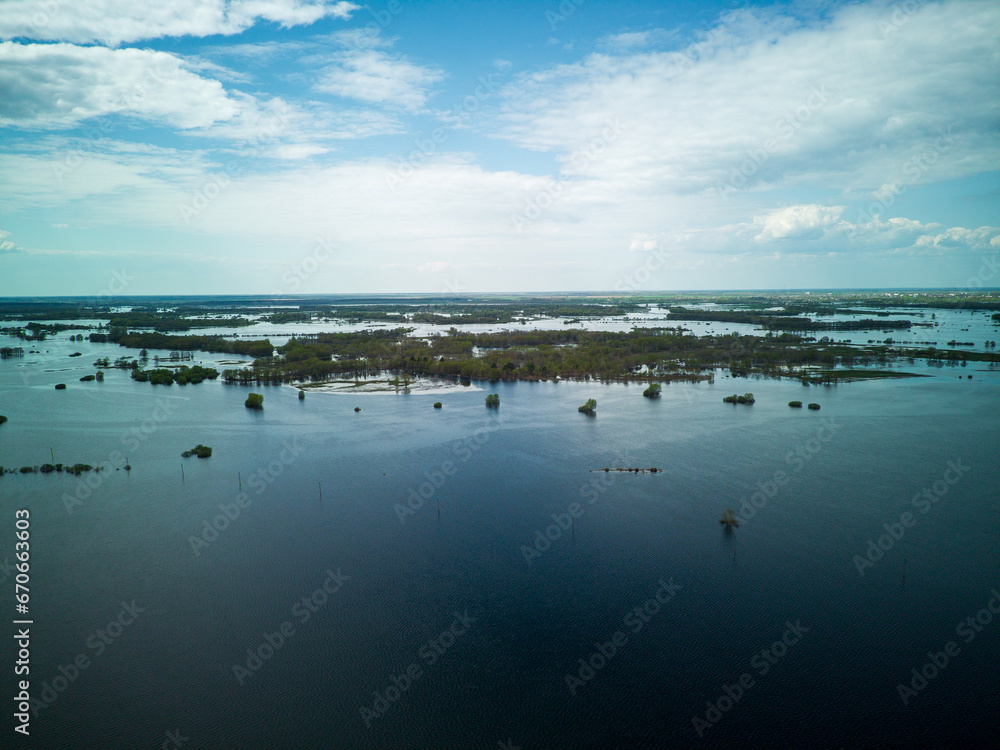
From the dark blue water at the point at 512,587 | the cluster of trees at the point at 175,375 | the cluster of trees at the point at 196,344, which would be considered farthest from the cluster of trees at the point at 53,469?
the cluster of trees at the point at 196,344

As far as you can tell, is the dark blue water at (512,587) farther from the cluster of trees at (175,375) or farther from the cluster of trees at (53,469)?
the cluster of trees at (175,375)

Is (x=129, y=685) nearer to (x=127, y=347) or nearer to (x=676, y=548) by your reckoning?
(x=676, y=548)

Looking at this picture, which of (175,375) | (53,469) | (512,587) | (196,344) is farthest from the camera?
(196,344)

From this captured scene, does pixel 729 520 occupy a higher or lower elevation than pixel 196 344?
lower

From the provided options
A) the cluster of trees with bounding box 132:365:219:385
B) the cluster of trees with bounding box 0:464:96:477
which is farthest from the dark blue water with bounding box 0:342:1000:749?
the cluster of trees with bounding box 132:365:219:385

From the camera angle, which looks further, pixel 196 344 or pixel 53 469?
pixel 196 344

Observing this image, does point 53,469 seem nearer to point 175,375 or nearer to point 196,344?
point 175,375

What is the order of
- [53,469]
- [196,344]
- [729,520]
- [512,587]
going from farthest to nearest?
[196,344] < [53,469] < [729,520] < [512,587]

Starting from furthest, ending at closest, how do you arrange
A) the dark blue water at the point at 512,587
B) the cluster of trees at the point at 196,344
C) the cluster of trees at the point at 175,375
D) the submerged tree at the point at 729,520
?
the cluster of trees at the point at 196,344 < the cluster of trees at the point at 175,375 < the submerged tree at the point at 729,520 < the dark blue water at the point at 512,587

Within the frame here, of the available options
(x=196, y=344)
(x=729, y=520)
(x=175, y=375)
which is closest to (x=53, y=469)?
(x=175, y=375)
